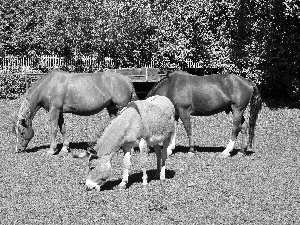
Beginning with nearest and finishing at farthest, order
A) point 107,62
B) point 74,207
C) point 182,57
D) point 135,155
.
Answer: point 74,207, point 135,155, point 182,57, point 107,62

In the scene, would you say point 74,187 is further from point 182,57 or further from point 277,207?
point 182,57

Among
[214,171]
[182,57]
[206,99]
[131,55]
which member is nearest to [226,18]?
[182,57]

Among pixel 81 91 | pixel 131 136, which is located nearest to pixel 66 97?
pixel 81 91

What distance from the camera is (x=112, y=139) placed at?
10.7 metres

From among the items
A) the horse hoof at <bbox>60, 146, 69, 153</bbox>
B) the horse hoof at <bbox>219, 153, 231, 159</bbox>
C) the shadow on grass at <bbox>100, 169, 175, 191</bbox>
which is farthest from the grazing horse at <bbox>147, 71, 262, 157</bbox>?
the horse hoof at <bbox>60, 146, 69, 153</bbox>

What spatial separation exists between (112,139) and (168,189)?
4.59ft

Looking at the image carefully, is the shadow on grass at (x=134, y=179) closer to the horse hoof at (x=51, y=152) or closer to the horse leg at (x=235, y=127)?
the horse leg at (x=235, y=127)

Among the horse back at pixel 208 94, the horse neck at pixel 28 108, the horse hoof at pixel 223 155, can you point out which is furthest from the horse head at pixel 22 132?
the horse hoof at pixel 223 155

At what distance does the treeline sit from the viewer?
24719mm

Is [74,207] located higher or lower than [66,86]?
lower

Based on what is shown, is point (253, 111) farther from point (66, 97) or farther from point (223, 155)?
point (66, 97)

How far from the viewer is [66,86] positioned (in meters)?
15.0

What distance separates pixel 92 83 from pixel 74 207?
19.7ft

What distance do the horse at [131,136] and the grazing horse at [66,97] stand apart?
3542 mm
